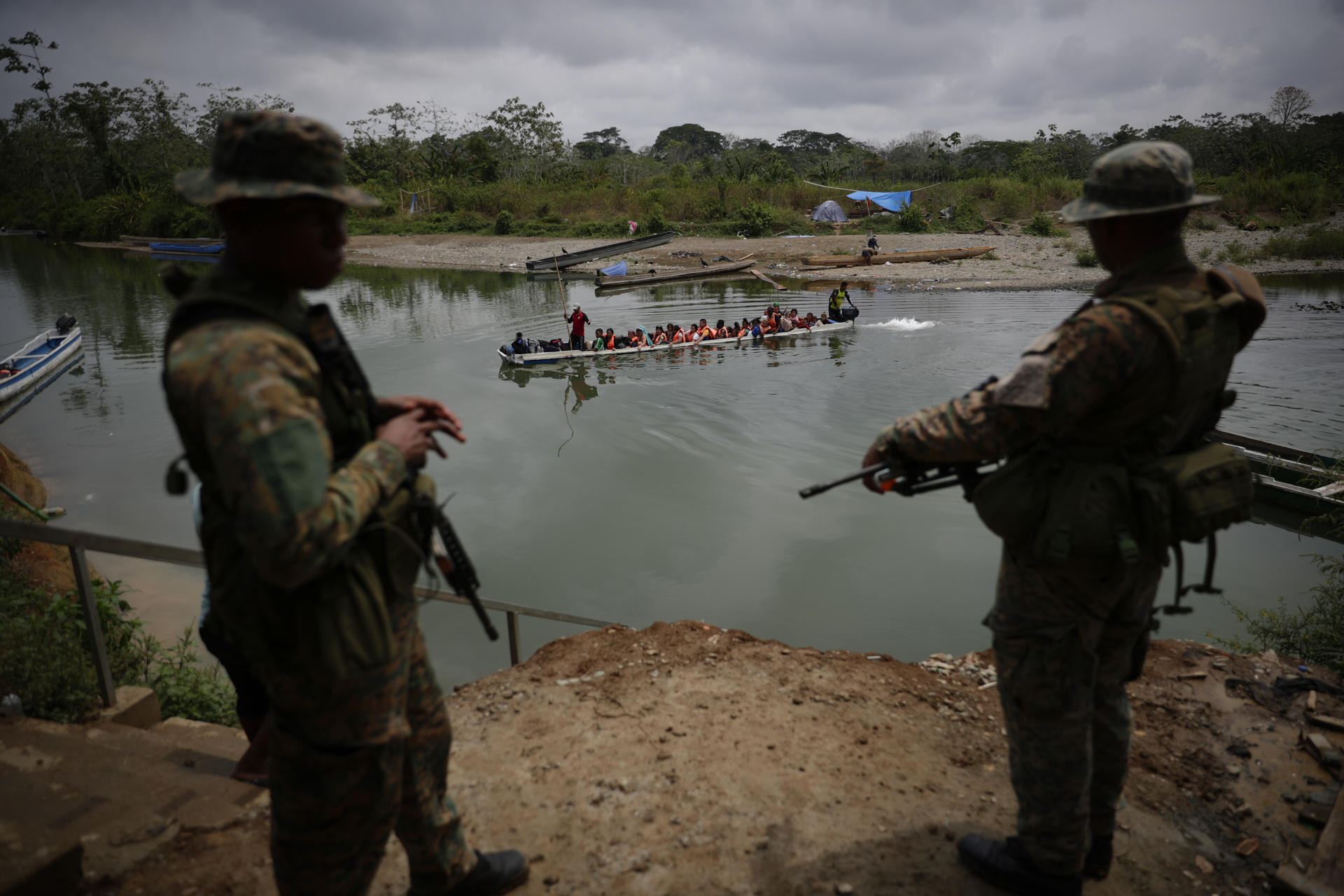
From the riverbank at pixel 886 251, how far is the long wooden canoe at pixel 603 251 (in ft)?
6.46

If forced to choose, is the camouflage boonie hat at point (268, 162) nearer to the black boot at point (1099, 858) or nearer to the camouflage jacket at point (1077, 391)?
the camouflage jacket at point (1077, 391)

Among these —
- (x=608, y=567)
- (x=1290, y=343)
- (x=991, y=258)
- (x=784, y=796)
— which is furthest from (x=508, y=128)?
(x=784, y=796)

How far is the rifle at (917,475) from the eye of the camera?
2.10m

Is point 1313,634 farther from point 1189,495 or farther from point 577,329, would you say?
point 577,329

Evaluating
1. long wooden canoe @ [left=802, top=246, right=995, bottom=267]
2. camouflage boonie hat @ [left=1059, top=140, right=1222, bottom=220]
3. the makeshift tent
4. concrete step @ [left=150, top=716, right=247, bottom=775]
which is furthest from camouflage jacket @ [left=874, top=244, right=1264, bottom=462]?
the makeshift tent

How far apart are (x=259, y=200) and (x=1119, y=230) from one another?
2.01m

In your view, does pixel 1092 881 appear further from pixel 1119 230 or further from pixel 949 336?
pixel 949 336

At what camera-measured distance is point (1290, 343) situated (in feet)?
51.5

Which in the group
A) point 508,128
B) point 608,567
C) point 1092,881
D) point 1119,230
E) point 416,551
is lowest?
point 608,567

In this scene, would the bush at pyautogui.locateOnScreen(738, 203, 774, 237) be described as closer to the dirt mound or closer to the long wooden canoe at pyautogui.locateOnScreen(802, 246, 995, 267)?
the long wooden canoe at pyautogui.locateOnScreen(802, 246, 995, 267)

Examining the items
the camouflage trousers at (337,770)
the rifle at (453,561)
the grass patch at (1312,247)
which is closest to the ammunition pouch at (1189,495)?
the rifle at (453,561)

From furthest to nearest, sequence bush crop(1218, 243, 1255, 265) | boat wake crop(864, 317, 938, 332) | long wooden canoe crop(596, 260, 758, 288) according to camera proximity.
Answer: long wooden canoe crop(596, 260, 758, 288), bush crop(1218, 243, 1255, 265), boat wake crop(864, 317, 938, 332)

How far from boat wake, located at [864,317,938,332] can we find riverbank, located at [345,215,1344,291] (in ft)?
19.3

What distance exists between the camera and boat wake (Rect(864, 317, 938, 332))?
Result: 60.4 ft
